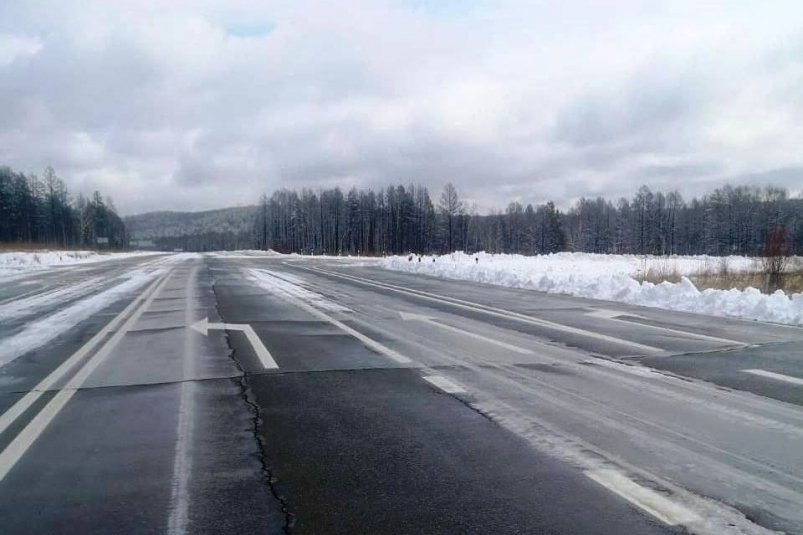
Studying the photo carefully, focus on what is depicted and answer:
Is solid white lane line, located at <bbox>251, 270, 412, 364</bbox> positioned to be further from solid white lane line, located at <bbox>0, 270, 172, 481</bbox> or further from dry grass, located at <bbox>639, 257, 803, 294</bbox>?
dry grass, located at <bbox>639, 257, 803, 294</bbox>

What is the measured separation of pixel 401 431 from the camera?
219 inches

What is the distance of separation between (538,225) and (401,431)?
141 metres

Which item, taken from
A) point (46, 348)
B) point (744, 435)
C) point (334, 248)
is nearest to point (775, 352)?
point (744, 435)

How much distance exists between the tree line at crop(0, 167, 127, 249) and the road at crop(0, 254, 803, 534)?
11026 cm

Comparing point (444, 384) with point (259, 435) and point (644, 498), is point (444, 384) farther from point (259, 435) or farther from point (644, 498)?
point (644, 498)

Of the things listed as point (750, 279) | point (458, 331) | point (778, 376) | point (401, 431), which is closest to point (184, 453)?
point (401, 431)

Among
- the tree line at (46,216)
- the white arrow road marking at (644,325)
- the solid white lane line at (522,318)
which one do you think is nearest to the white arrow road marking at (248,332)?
the solid white lane line at (522,318)

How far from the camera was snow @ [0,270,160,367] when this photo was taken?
10.1m

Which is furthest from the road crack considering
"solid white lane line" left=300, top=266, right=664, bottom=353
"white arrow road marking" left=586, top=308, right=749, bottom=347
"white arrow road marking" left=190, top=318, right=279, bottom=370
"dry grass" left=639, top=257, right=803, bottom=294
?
"dry grass" left=639, top=257, right=803, bottom=294

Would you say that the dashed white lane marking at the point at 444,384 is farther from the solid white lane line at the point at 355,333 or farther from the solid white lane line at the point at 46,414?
the solid white lane line at the point at 46,414

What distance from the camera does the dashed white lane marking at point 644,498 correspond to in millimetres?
3781

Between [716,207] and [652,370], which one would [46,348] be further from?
[716,207]

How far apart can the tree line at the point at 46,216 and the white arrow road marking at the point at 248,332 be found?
106219mm

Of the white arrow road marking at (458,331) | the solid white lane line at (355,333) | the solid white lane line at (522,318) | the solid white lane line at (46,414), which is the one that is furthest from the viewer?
the solid white lane line at (522,318)
